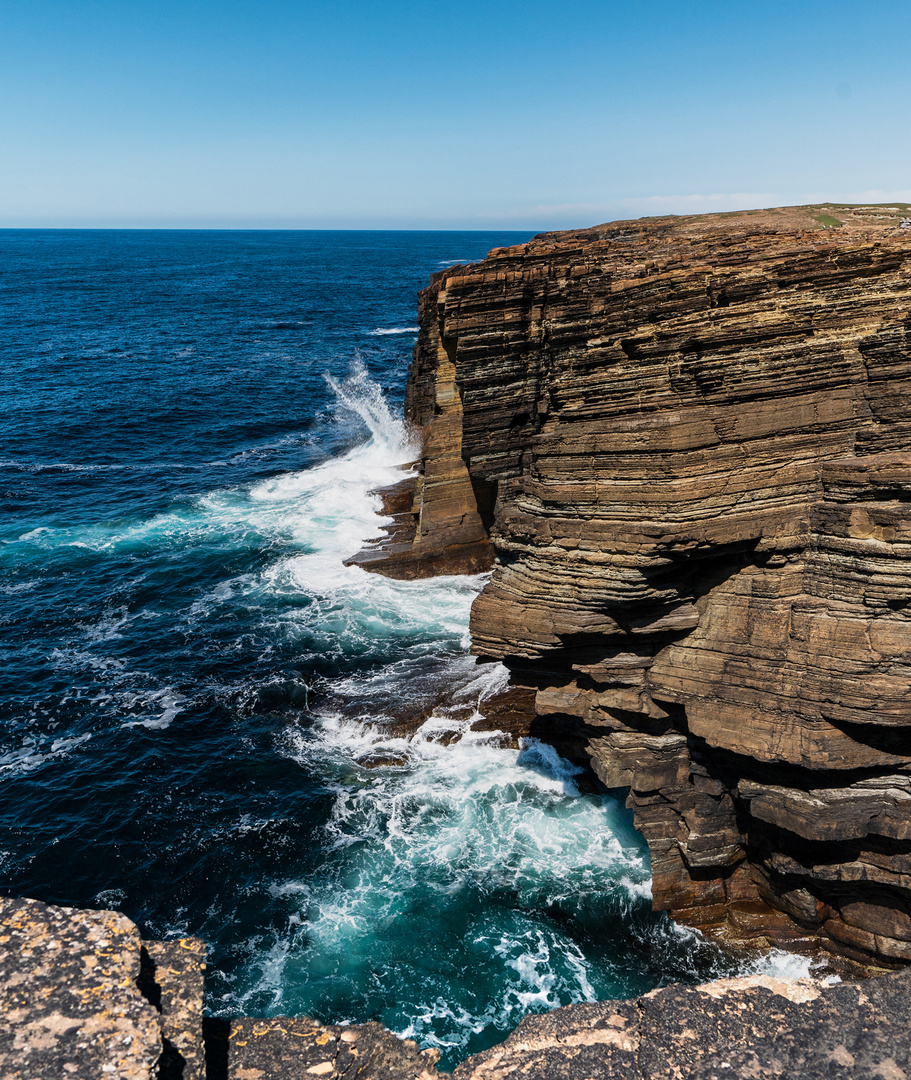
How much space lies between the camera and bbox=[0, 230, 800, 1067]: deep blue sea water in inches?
796

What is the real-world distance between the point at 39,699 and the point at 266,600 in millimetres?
11850

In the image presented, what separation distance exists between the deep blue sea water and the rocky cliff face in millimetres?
3725

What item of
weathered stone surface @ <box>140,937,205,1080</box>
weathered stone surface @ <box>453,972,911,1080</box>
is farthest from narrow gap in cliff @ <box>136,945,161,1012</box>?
weathered stone surface @ <box>453,972,911,1080</box>

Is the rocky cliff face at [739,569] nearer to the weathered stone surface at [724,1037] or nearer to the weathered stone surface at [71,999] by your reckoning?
the weathered stone surface at [724,1037]

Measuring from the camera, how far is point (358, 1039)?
37.5 ft

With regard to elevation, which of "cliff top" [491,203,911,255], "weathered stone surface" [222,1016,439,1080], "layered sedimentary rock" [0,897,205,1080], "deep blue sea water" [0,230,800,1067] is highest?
"cliff top" [491,203,911,255]

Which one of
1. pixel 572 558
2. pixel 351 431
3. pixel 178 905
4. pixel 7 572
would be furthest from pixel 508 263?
pixel 351 431

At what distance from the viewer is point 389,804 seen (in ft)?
84.2

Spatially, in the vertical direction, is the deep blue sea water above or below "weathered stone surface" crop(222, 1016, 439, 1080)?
below

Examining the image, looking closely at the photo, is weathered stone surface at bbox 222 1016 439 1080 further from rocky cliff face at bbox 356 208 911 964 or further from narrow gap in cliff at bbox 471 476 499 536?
narrow gap in cliff at bbox 471 476 499 536

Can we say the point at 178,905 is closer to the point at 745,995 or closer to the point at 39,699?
the point at 39,699

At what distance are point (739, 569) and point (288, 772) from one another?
1833 centimetres

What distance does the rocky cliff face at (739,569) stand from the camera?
17172 millimetres

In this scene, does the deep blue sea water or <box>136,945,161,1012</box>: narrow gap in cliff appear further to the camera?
the deep blue sea water
